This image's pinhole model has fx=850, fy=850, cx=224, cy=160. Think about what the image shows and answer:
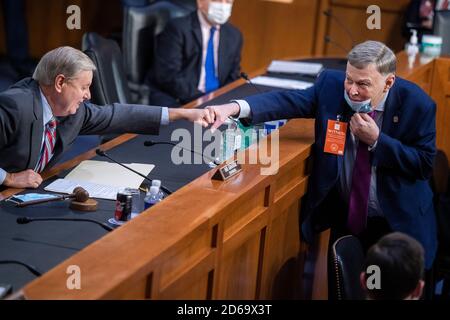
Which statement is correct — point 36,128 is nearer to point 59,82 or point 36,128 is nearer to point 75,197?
point 59,82

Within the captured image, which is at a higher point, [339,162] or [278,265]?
[339,162]

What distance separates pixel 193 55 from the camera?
5.55m

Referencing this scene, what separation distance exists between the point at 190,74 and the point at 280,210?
241 centimetres

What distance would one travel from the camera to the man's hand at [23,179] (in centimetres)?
317

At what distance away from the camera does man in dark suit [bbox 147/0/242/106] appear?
546cm

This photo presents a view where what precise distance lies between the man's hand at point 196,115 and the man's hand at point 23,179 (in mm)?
702

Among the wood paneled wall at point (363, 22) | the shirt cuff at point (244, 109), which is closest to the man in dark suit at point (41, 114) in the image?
the shirt cuff at point (244, 109)

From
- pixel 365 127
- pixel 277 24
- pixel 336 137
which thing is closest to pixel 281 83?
pixel 336 137

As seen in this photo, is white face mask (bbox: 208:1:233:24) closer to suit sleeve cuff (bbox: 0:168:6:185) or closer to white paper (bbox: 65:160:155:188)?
white paper (bbox: 65:160:155:188)

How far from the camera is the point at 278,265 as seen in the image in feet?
11.2

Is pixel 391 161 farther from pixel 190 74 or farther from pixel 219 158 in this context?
pixel 190 74

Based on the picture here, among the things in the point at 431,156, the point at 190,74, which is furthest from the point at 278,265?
the point at 190,74

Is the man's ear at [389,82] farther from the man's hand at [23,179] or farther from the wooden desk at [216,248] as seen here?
the man's hand at [23,179]

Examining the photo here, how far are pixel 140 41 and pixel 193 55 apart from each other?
42 centimetres
